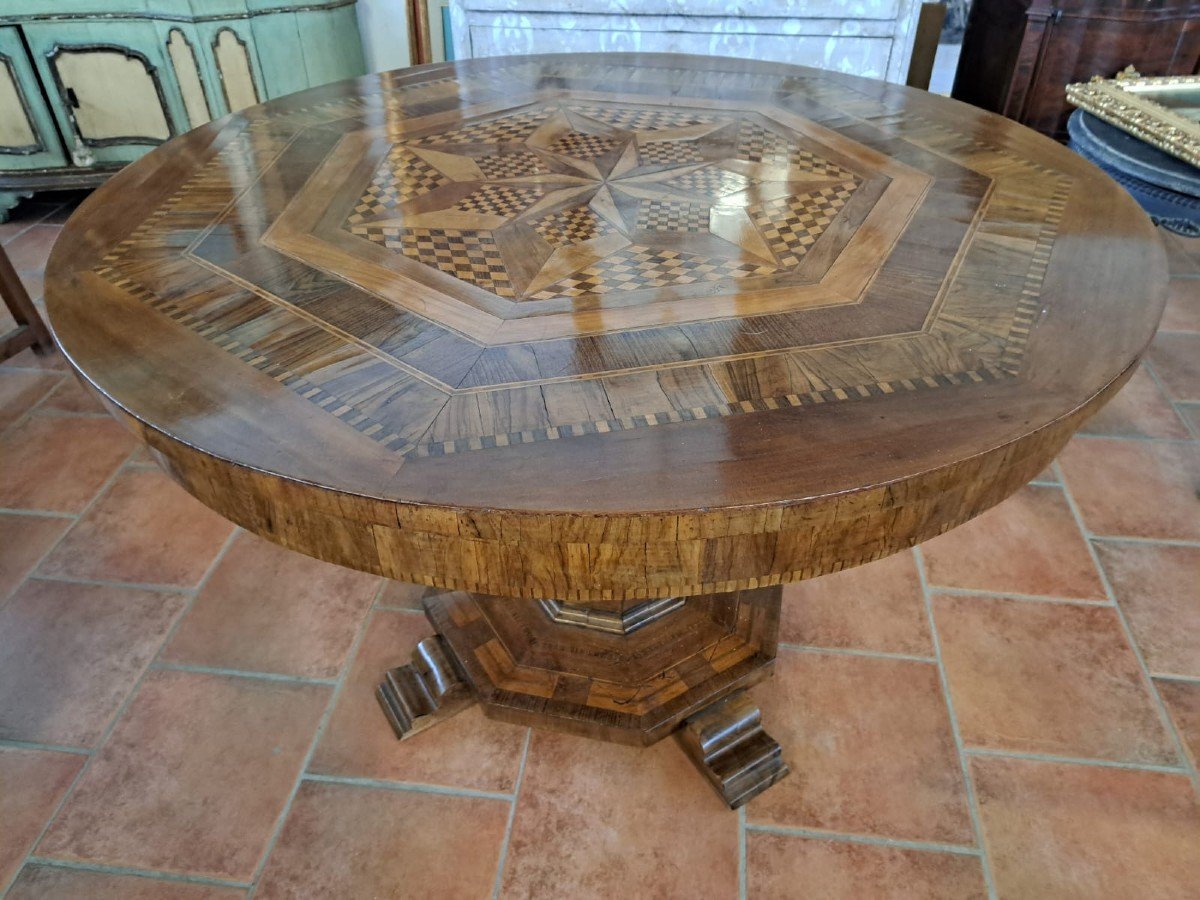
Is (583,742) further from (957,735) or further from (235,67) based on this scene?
(235,67)

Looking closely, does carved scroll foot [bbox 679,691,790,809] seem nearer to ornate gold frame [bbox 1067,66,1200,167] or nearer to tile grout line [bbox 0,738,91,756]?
tile grout line [bbox 0,738,91,756]

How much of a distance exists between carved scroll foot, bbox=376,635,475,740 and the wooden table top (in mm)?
662

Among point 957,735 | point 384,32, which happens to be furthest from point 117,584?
point 384,32

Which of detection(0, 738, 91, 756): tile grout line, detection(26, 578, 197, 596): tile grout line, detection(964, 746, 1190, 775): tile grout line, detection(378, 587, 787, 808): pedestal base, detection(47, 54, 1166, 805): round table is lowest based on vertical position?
detection(964, 746, 1190, 775): tile grout line

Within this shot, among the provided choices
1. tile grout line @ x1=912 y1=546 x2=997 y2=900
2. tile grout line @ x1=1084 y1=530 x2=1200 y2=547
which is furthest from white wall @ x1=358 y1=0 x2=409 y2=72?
tile grout line @ x1=1084 y1=530 x2=1200 y2=547

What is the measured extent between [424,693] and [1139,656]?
1.22 meters

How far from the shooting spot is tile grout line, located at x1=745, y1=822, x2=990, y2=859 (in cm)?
121

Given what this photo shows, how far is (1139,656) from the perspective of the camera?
1.50 meters

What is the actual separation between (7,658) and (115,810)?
1.39 ft

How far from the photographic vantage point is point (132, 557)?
1697mm

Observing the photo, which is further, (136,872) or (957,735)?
(957,735)

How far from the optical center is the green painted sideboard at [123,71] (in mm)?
2646

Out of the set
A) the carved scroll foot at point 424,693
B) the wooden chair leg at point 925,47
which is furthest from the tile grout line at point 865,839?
the wooden chair leg at point 925,47

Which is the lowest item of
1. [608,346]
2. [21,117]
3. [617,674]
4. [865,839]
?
[865,839]
